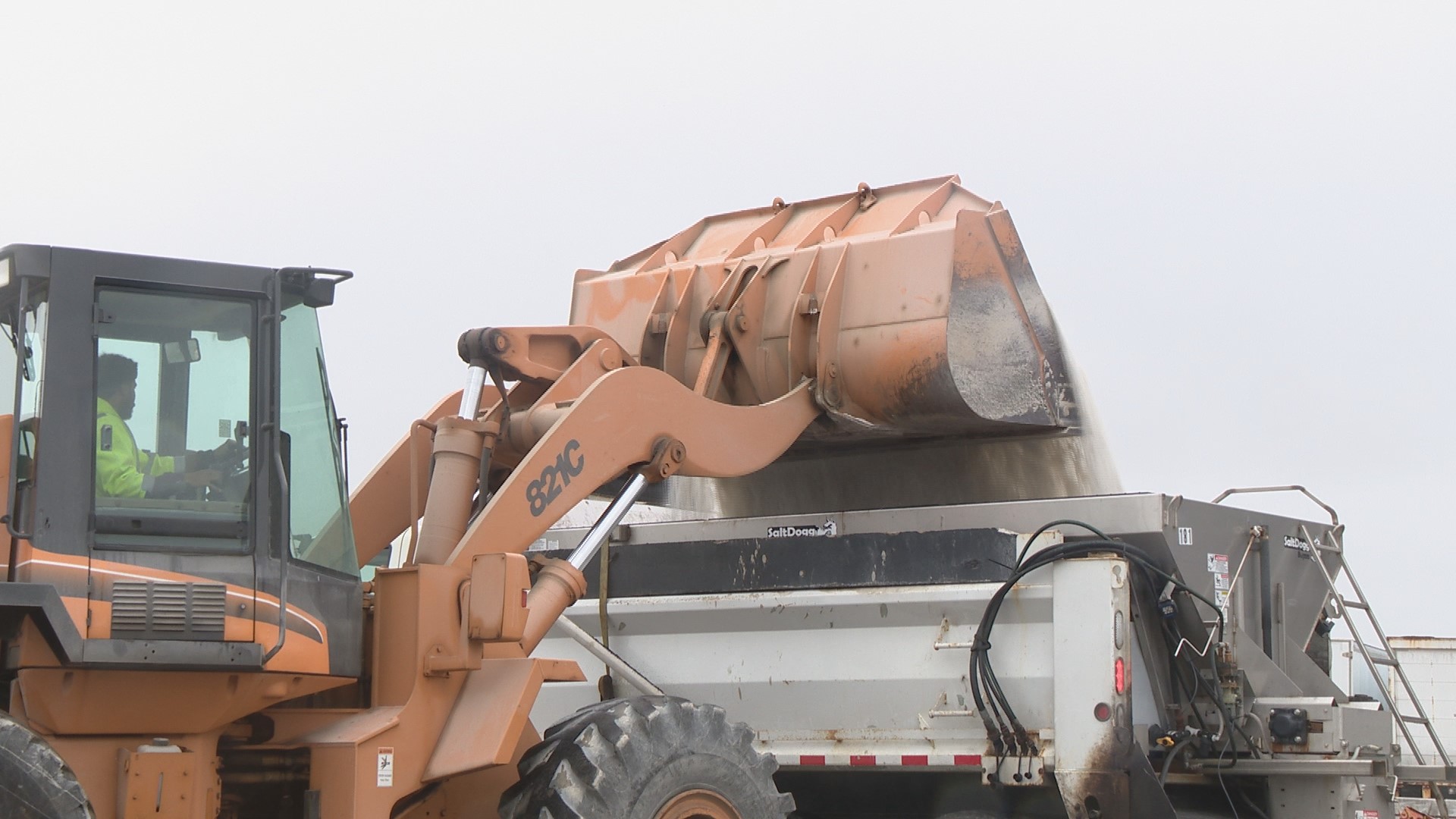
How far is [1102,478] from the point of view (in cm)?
794

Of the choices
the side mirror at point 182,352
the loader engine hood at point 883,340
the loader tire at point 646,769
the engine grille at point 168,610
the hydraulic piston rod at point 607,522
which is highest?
the loader engine hood at point 883,340

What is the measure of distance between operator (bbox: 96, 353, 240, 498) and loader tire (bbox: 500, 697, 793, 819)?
137 centimetres

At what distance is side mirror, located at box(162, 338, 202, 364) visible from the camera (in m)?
4.99

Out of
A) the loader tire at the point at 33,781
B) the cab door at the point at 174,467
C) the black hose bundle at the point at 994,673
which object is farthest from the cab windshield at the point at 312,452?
the black hose bundle at the point at 994,673

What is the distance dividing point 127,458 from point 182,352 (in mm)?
383

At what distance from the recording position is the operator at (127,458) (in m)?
4.76

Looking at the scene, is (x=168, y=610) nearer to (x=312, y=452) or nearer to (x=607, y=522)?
(x=312, y=452)

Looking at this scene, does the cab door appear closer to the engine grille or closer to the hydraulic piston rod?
the engine grille

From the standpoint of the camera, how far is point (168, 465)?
16.0 feet

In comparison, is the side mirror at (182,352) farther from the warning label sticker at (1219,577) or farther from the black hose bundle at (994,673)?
the warning label sticker at (1219,577)

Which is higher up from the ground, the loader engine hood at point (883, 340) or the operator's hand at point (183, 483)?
the loader engine hood at point (883, 340)

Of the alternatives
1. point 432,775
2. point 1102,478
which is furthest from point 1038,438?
point 432,775

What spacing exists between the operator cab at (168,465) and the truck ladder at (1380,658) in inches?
179

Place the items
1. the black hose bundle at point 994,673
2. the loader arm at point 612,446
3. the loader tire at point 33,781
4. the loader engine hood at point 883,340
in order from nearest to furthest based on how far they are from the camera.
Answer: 1. the loader tire at point 33,781
2. the loader arm at point 612,446
3. the black hose bundle at point 994,673
4. the loader engine hood at point 883,340
